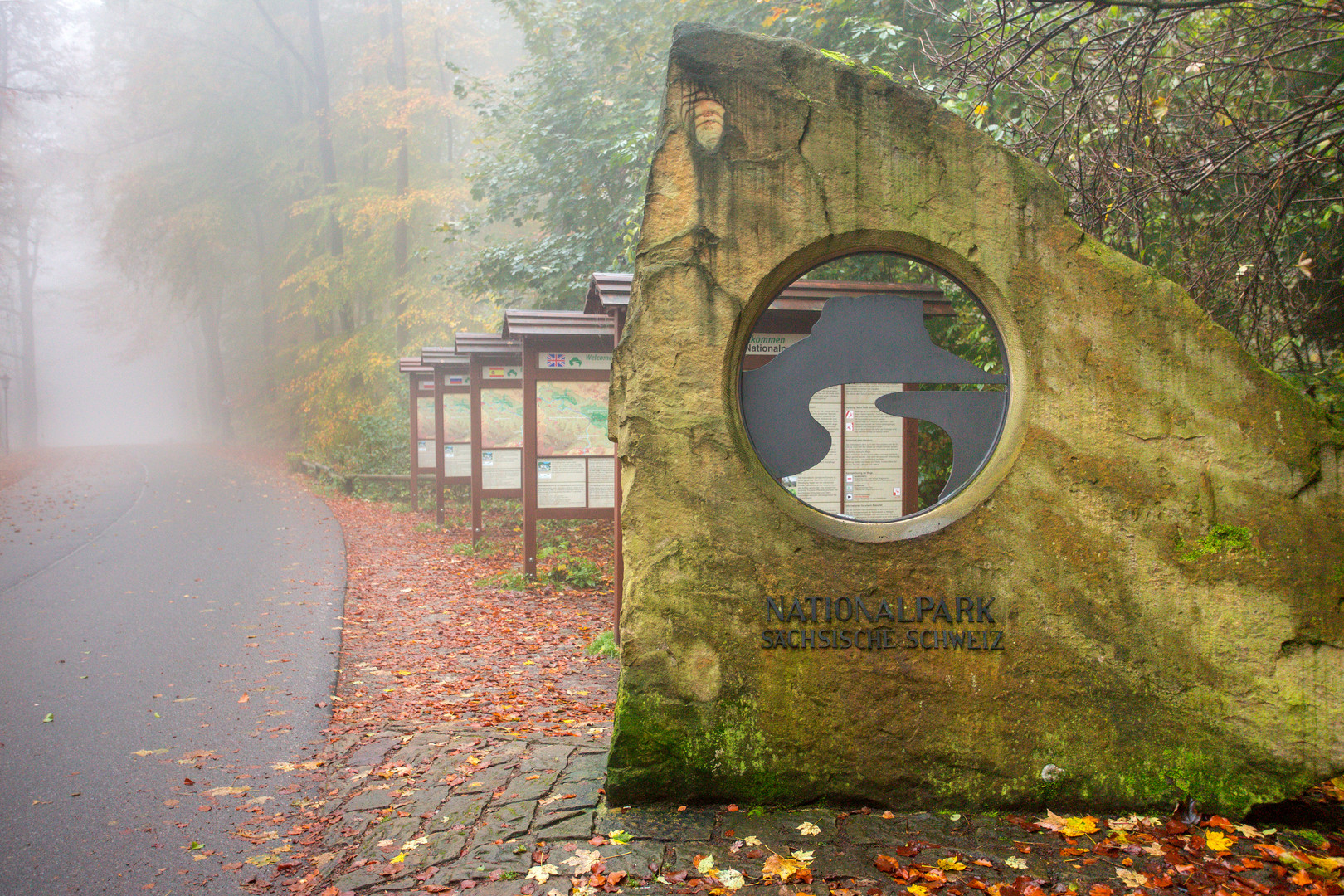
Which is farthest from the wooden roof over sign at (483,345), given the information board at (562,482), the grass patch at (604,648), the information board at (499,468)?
the grass patch at (604,648)

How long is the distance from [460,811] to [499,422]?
8.13m

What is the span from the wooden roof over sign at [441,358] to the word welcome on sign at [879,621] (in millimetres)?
10191

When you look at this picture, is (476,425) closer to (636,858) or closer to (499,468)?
(499,468)

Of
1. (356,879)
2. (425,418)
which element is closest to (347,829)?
(356,879)

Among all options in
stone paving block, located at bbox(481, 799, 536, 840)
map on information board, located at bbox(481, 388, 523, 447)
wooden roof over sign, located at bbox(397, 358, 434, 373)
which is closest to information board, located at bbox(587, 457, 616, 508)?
map on information board, located at bbox(481, 388, 523, 447)

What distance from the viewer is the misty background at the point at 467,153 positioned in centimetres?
528

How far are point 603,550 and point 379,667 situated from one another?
5722 mm

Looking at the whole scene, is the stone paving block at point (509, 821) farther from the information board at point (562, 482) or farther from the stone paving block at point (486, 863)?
the information board at point (562, 482)

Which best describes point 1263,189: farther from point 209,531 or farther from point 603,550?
point 209,531

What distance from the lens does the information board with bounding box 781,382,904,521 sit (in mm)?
5789

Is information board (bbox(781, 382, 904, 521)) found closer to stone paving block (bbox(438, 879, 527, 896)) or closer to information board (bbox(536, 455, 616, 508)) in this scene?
stone paving block (bbox(438, 879, 527, 896))

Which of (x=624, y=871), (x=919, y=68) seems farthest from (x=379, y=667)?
(x=919, y=68)

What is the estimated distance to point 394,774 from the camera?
4.37 metres

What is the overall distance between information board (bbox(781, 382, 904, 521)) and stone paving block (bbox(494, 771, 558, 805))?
265cm
